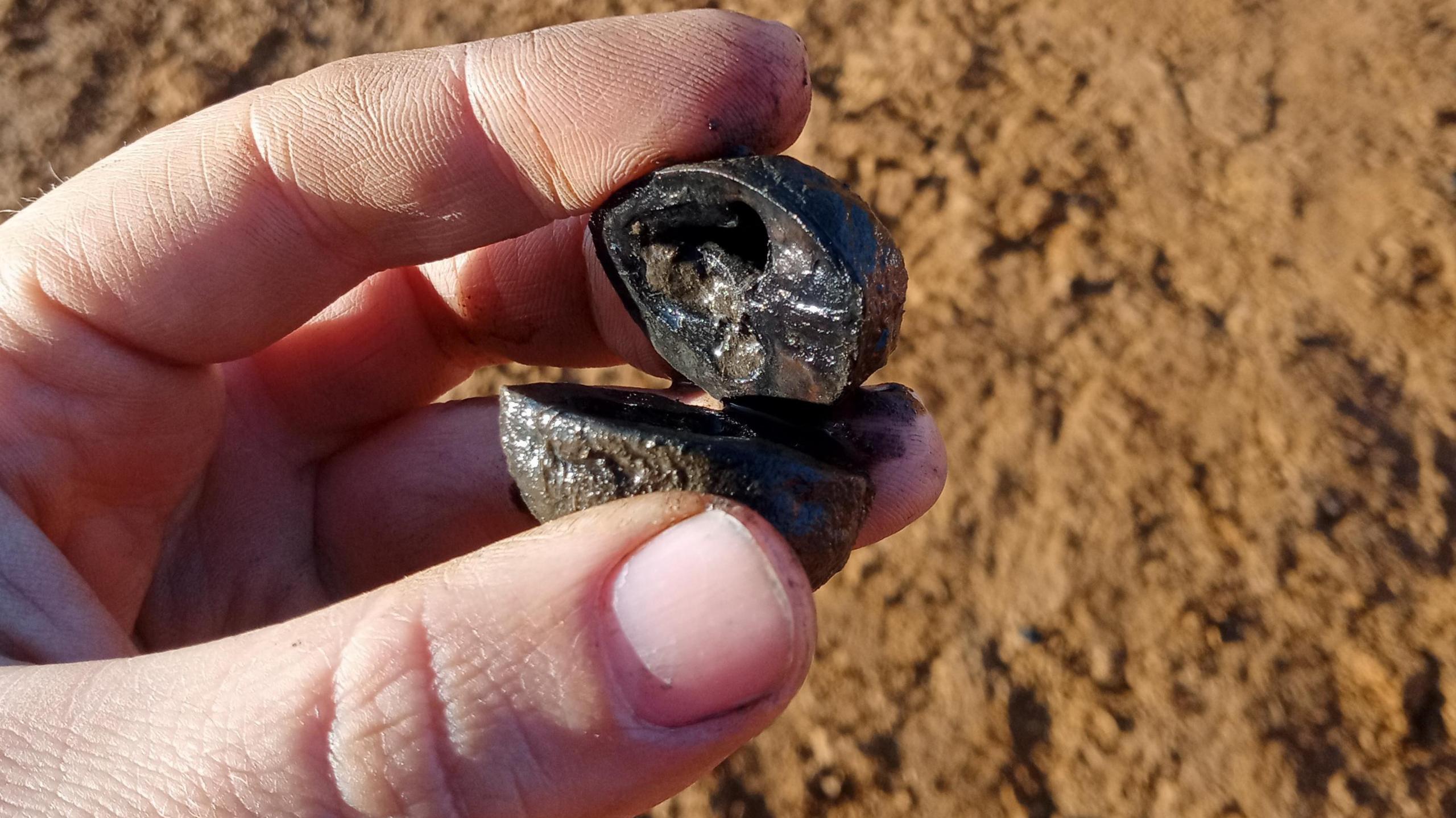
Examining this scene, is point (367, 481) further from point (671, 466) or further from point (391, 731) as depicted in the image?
point (391, 731)

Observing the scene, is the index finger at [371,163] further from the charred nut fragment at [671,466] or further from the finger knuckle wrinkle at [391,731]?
the finger knuckle wrinkle at [391,731]

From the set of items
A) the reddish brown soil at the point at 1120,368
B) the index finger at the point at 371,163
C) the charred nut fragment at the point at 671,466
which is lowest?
the reddish brown soil at the point at 1120,368

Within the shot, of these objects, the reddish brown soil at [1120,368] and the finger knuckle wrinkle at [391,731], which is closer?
the finger knuckle wrinkle at [391,731]

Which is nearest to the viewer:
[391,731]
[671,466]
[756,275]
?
[391,731]

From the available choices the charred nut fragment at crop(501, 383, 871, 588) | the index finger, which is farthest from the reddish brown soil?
the index finger

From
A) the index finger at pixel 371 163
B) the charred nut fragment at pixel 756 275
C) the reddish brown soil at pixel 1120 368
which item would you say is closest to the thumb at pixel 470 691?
the charred nut fragment at pixel 756 275

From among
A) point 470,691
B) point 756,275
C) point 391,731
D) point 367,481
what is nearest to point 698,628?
point 470,691
